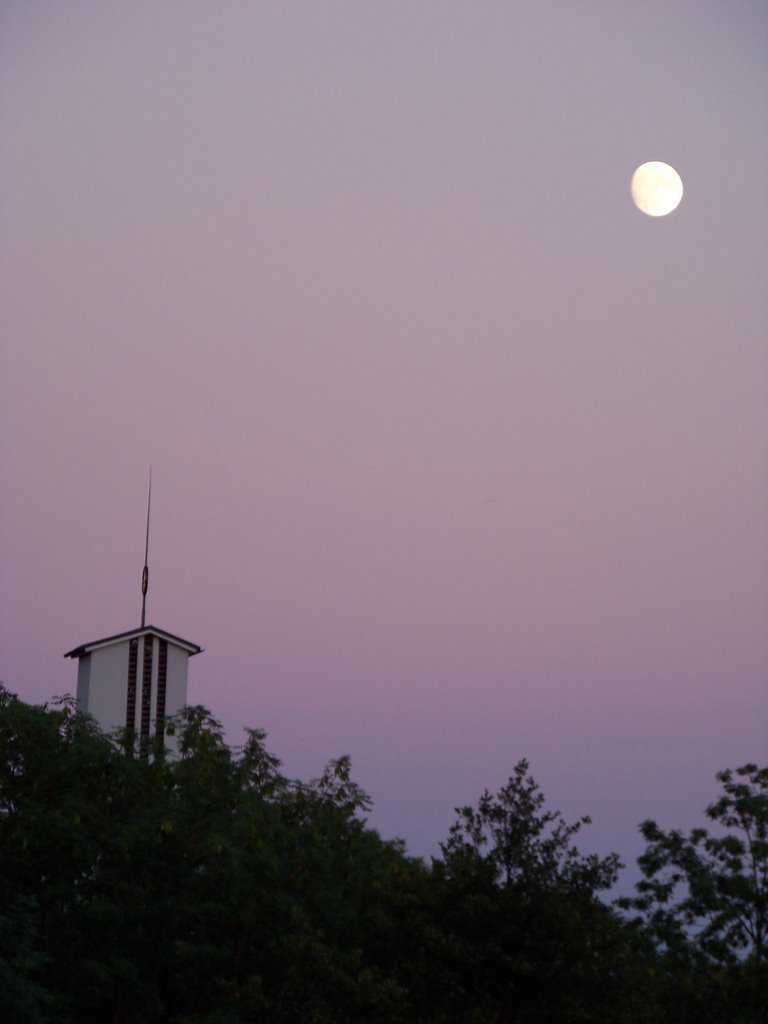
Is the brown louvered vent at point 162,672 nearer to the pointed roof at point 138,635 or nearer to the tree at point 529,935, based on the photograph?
the pointed roof at point 138,635

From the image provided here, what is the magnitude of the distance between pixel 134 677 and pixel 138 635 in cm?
137

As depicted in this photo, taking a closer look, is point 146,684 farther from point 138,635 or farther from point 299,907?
point 299,907

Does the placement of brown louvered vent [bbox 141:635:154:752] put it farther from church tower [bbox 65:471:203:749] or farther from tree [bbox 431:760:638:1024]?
tree [bbox 431:760:638:1024]

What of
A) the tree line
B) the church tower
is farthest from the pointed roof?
the tree line

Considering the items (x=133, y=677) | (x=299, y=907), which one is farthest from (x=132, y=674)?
(x=299, y=907)

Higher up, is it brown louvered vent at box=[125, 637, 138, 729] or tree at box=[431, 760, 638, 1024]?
brown louvered vent at box=[125, 637, 138, 729]

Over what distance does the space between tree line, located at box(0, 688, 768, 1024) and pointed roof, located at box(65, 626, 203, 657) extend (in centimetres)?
1330

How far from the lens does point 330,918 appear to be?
A: 945 inches

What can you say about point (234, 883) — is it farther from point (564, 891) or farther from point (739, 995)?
point (739, 995)

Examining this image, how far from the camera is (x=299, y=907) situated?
73.6 ft

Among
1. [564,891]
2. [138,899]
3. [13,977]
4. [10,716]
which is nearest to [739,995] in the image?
[564,891]

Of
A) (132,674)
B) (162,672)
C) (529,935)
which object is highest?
(162,672)

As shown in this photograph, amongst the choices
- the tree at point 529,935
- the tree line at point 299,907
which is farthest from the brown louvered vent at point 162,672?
the tree at point 529,935

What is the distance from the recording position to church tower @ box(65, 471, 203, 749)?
4325 cm
